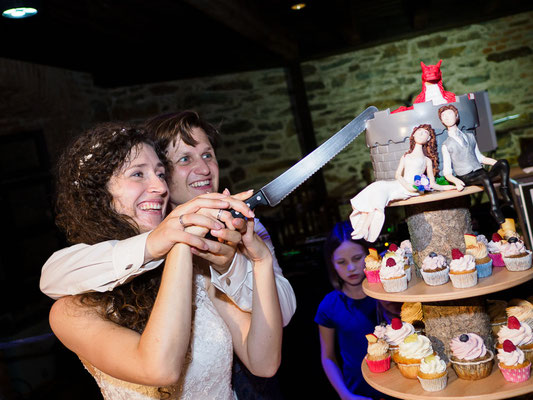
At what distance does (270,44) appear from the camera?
6863mm

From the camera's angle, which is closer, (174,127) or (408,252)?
(408,252)

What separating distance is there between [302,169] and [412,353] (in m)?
0.73

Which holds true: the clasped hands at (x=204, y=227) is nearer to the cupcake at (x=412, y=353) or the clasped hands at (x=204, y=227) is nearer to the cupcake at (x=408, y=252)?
the cupcake at (x=412, y=353)

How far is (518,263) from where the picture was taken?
1.87 metres

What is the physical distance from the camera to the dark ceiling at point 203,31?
4832 mm

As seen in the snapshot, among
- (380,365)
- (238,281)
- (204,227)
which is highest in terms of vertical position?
(204,227)

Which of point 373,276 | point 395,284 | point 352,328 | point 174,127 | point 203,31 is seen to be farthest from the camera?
point 203,31

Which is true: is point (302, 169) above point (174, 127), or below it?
below

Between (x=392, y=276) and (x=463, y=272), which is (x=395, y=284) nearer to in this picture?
(x=392, y=276)

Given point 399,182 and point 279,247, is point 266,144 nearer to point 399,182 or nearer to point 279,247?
point 279,247

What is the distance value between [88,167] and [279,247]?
14.0 feet

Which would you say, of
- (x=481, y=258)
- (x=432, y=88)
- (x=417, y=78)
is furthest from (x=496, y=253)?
(x=417, y=78)

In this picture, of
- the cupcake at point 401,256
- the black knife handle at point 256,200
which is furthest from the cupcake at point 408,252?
the black knife handle at point 256,200

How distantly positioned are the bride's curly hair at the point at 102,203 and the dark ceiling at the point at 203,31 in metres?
2.23
